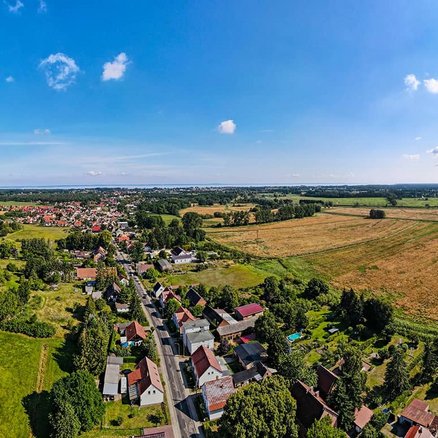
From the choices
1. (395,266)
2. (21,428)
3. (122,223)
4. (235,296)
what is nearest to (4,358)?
(21,428)

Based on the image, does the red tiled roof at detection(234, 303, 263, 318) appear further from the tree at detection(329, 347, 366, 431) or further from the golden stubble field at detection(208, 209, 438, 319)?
the golden stubble field at detection(208, 209, 438, 319)

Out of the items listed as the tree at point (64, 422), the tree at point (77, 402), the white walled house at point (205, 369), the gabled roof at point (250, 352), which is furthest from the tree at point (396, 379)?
the tree at point (64, 422)

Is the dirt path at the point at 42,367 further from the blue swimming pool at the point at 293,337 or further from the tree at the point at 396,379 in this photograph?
the tree at the point at 396,379

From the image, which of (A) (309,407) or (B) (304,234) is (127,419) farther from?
(B) (304,234)

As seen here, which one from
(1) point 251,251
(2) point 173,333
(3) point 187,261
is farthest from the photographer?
(1) point 251,251

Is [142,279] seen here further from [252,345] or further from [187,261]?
A: [252,345]

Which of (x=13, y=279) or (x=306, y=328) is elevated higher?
(x=13, y=279)

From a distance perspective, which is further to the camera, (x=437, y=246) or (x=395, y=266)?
(x=437, y=246)
